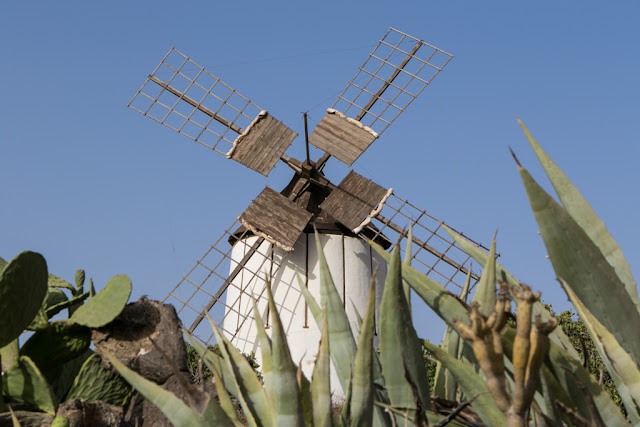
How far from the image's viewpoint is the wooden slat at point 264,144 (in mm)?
11672

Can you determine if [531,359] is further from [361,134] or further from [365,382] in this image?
[361,134]

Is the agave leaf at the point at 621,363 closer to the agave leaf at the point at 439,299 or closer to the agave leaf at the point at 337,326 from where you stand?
the agave leaf at the point at 439,299

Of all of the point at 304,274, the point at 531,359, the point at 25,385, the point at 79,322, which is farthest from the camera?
the point at 304,274

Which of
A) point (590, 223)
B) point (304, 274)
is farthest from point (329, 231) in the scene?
point (590, 223)

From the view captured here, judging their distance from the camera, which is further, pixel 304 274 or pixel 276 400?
pixel 304 274

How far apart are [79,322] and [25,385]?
1.59ft

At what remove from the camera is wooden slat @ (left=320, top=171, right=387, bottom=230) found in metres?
11.6

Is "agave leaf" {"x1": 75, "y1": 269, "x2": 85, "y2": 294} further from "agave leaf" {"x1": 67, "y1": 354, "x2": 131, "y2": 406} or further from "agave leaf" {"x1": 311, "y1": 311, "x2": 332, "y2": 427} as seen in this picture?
"agave leaf" {"x1": 311, "y1": 311, "x2": 332, "y2": 427}

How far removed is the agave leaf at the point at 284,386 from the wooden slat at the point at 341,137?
10.5m

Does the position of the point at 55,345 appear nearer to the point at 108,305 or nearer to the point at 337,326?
the point at 108,305

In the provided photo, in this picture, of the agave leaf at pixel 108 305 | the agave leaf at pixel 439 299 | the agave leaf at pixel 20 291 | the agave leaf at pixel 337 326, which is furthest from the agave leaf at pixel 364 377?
the agave leaf at pixel 108 305

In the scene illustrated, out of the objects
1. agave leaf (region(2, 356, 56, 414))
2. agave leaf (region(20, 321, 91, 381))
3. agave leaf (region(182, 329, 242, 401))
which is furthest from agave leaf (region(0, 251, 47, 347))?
agave leaf (region(182, 329, 242, 401))

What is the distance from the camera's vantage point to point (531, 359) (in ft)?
3.59

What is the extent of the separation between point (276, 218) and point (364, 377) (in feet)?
33.1
